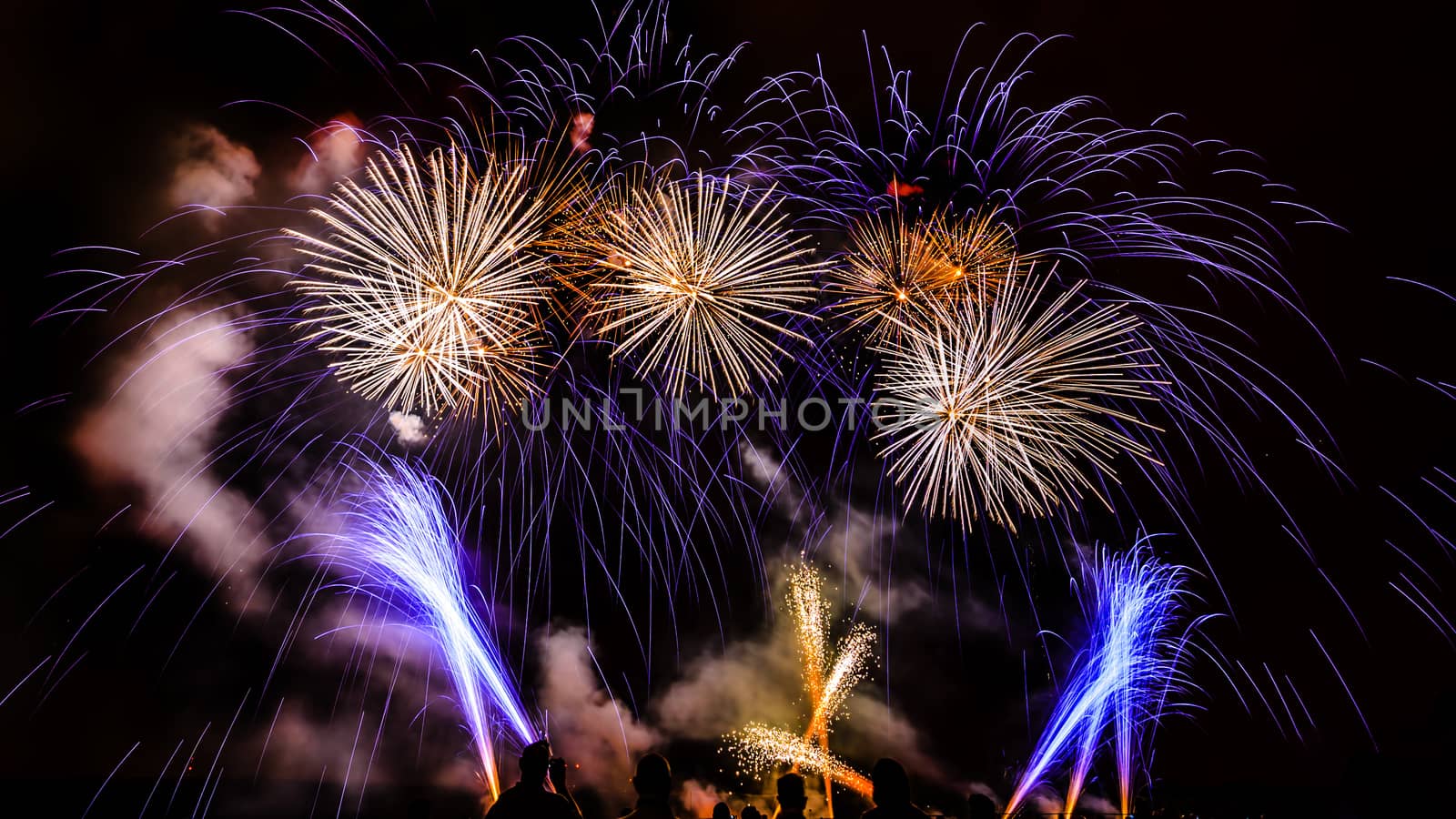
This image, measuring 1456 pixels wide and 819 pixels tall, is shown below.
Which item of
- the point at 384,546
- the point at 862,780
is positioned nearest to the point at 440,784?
the point at 862,780

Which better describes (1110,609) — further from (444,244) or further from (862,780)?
(862,780)

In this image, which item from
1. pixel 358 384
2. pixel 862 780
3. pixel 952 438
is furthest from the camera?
pixel 862 780

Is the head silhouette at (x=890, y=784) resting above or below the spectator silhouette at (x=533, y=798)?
above

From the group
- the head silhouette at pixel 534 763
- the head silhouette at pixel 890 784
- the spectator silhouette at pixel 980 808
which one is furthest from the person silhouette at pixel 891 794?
the spectator silhouette at pixel 980 808

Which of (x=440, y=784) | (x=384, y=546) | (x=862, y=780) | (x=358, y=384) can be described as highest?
(x=358, y=384)

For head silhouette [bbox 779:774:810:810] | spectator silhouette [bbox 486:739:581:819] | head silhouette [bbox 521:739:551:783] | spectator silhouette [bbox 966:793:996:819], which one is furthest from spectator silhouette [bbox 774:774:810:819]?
spectator silhouette [bbox 966:793:996:819]

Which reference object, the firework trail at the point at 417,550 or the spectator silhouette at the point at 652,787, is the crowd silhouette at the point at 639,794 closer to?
the spectator silhouette at the point at 652,787
